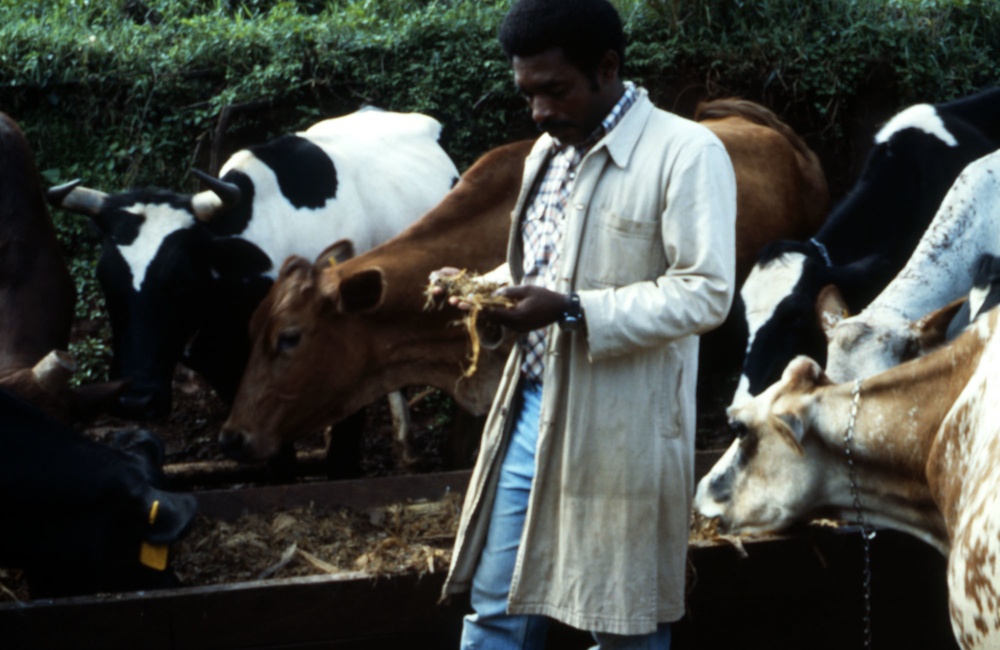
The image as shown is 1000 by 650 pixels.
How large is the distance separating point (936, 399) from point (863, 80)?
552 centimetres

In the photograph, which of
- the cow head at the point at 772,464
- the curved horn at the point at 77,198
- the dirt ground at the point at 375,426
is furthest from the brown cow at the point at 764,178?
the curved horn at the point at 77,198

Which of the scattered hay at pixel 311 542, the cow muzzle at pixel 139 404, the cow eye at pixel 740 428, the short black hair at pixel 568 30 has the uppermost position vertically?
the short black hair at pixel 568 30

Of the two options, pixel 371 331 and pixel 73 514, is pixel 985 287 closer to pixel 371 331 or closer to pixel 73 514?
pixel 371 331

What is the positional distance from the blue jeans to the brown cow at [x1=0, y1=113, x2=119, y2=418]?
2.52 meters

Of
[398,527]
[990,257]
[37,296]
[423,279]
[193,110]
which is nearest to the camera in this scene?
[990,257]

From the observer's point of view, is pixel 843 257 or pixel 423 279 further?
pixel 843 257

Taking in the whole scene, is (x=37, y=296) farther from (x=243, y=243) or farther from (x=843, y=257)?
(x=843, y=257)

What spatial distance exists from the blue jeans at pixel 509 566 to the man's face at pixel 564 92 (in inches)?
26.4

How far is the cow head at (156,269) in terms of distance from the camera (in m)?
6.13

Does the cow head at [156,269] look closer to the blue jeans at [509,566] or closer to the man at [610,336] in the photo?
the blue jeans at [509,566]

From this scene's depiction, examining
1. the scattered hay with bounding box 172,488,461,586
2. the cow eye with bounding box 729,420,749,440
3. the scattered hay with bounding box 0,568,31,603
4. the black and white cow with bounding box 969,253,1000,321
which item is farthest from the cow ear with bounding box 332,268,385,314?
the black and white cow with bounding box 969,253,1000,321

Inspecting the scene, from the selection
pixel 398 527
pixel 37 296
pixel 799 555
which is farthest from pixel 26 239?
pixel 799 555

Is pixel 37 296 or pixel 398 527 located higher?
pixel 37 296

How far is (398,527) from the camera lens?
5.16 m
